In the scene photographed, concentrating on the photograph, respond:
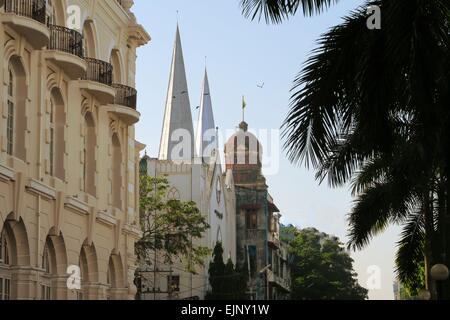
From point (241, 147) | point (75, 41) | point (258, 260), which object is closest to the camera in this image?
point (75, 41)

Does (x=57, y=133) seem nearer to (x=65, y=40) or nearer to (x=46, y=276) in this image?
(x=65, y=40)

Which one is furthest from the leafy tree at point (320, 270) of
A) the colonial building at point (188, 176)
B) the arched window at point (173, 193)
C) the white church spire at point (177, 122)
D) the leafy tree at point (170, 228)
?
the leafy tree at point (170, 228)

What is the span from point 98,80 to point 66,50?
3.62m

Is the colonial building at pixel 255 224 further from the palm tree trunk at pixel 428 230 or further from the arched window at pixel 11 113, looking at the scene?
the arched window at pixel 11 113

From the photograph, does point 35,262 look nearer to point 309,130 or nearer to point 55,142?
point 55,142

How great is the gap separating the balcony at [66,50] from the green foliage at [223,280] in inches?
1512

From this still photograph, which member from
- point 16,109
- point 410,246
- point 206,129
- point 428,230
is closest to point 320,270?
point 206,129

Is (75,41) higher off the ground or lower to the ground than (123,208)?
higher

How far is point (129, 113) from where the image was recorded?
37000 millimetres

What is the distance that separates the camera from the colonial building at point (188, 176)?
69.0 meters

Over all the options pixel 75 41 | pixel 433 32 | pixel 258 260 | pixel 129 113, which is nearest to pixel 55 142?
pixel 75 41

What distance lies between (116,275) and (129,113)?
553cm

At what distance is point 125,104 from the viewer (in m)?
37.1

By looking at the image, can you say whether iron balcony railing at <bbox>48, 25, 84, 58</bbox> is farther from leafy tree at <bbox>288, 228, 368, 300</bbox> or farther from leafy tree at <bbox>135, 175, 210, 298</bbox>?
leafy tree at <bbox>288, 228, 368, 300</bbox>
